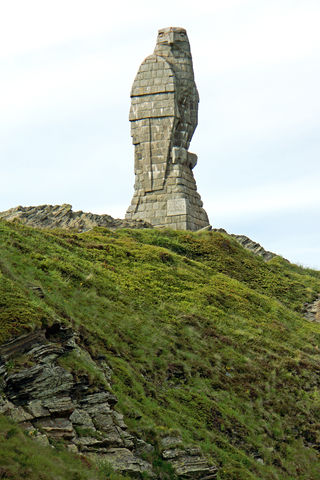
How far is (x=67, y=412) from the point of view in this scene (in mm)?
17547

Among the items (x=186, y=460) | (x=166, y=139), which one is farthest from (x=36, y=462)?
(x=166, y=139)

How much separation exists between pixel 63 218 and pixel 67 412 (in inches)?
1205

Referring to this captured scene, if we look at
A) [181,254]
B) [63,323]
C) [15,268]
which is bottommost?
[63,323]

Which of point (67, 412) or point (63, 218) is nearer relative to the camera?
point (67, 412)

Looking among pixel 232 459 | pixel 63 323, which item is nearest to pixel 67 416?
pixel 63 323

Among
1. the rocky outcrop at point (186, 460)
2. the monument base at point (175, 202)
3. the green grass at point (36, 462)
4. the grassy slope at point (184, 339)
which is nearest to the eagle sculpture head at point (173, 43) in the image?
the monument base at point (175, 202)

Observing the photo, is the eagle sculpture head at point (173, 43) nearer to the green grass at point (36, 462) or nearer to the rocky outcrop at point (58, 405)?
the rocky outcrop at point (58, 405)

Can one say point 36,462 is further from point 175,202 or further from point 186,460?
point 175,202

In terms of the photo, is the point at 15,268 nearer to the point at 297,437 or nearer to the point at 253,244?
the point at 297,437

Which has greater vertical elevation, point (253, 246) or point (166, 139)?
point (166, 139)

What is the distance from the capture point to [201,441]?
21.3 meters

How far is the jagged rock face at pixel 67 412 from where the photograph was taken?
666 inches

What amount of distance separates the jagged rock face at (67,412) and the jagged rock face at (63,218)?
2739cm

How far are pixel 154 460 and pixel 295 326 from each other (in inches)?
796
